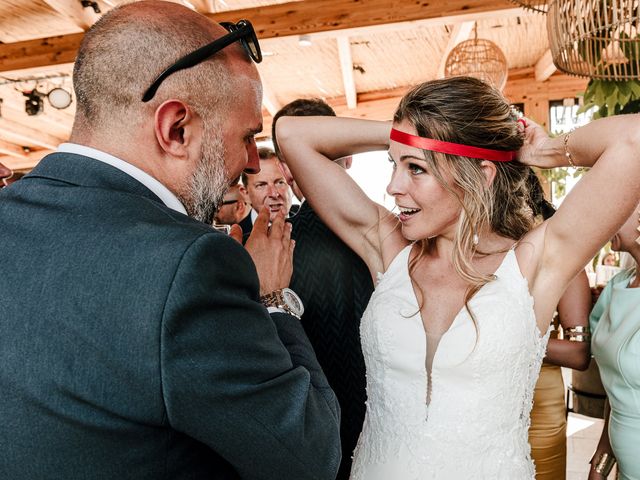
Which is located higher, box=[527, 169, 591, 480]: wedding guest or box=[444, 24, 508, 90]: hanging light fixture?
box=[444, 24, 508, 90]: hanging light fixture

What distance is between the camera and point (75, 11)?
454 cm

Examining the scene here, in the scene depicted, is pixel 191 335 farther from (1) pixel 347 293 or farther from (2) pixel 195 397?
(1) pixel 347 293

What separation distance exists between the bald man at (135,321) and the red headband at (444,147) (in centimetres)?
66

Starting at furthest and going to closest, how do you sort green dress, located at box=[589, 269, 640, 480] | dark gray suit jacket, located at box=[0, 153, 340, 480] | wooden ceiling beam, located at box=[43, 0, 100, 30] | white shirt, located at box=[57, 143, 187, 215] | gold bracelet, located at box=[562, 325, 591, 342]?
wooden ceiling beam, located at box=[43, 0, 100, 30] < gold bracelet, located at box=[562, 325, 591, 342] < green dress, located at box=[589, 269, 640, 480] < white shirt, located at box=[57, 143, 187, 215] < dark gray suit jacket, located at box=[0, 153, 340, 480]

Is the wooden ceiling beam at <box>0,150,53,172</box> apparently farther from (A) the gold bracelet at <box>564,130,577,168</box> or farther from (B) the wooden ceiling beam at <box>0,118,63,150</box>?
(A) the gold bracelet at <box>564,130,577,168</box>

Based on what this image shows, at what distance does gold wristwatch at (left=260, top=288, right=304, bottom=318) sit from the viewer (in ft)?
3.51

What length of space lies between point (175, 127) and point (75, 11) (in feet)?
14.1

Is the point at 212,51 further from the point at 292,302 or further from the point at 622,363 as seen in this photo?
the point at 622,363

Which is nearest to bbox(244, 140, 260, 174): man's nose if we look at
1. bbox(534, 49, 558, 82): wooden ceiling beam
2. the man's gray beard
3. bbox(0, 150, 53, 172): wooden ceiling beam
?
the man's gray beard

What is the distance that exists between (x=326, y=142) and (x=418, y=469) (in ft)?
2.82

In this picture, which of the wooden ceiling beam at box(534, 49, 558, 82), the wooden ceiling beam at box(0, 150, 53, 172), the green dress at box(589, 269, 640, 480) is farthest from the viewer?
the wooden ceiling beam at box(0, 150, 53, 172)

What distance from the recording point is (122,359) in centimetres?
71

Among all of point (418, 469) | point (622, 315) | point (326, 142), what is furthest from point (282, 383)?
point (622, 315)

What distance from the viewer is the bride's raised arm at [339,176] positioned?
1.59 m
